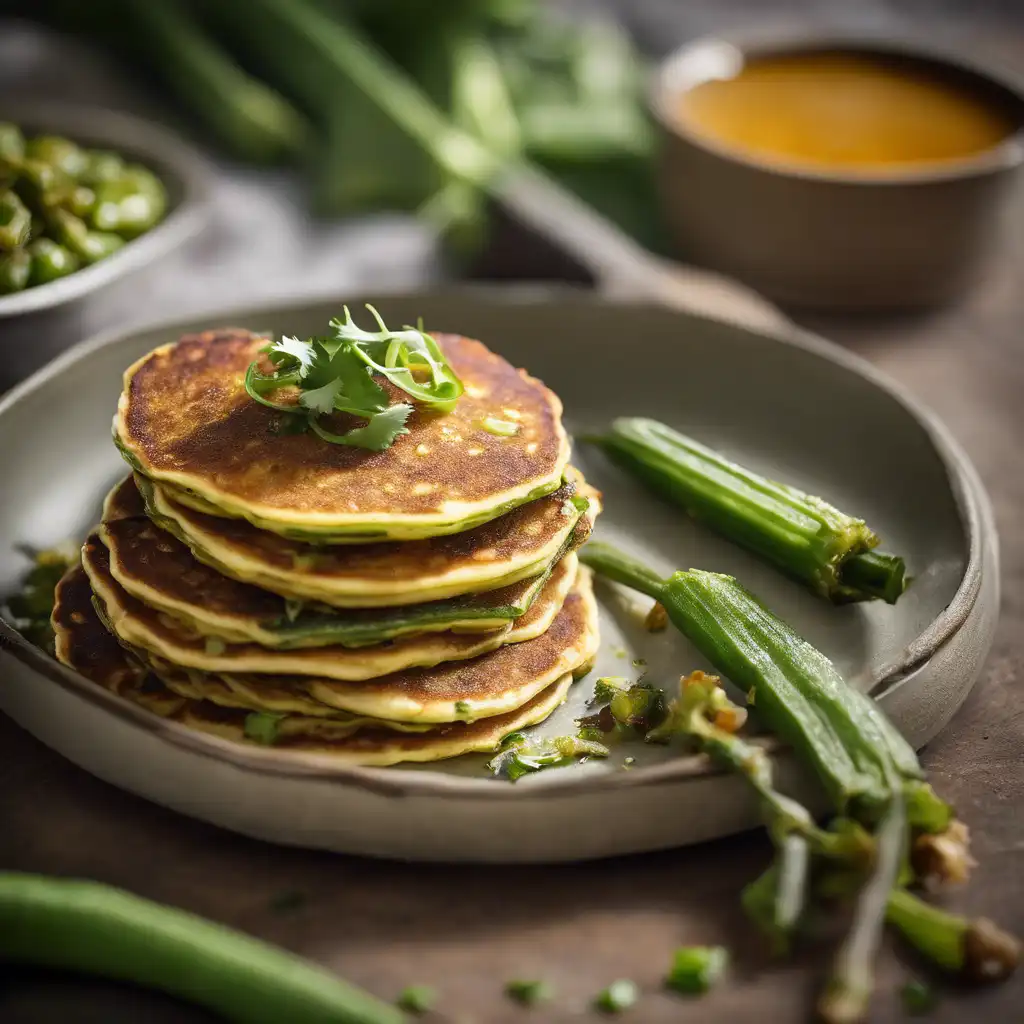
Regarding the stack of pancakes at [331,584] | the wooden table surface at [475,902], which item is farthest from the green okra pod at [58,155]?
the wooden table surface at [475,902]

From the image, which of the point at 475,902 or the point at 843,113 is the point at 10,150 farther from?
the point at 843,113

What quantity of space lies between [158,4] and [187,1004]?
14.6 ft

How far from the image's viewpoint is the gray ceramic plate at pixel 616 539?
2100 millimetres

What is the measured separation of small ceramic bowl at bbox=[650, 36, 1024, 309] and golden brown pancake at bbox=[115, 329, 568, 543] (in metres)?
1.83

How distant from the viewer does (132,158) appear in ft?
13.6

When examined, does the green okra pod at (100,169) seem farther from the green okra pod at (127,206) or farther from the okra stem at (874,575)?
the okra stem at (874,575)

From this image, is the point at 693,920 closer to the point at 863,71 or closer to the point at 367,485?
the point at 367,485

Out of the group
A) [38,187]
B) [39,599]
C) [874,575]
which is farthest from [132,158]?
[874,575]

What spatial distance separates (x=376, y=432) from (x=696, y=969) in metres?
1.10

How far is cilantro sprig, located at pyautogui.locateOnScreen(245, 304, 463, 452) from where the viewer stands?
7.87 ft

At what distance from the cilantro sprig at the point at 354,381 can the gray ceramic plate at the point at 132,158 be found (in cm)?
106

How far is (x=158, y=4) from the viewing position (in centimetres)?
524

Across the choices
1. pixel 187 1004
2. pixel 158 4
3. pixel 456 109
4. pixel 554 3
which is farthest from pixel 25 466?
pixel 554 3

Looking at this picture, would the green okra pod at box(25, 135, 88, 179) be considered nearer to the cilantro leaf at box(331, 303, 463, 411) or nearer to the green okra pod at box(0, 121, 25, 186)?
the green okra pod at box(0, 121, 25, 186)
